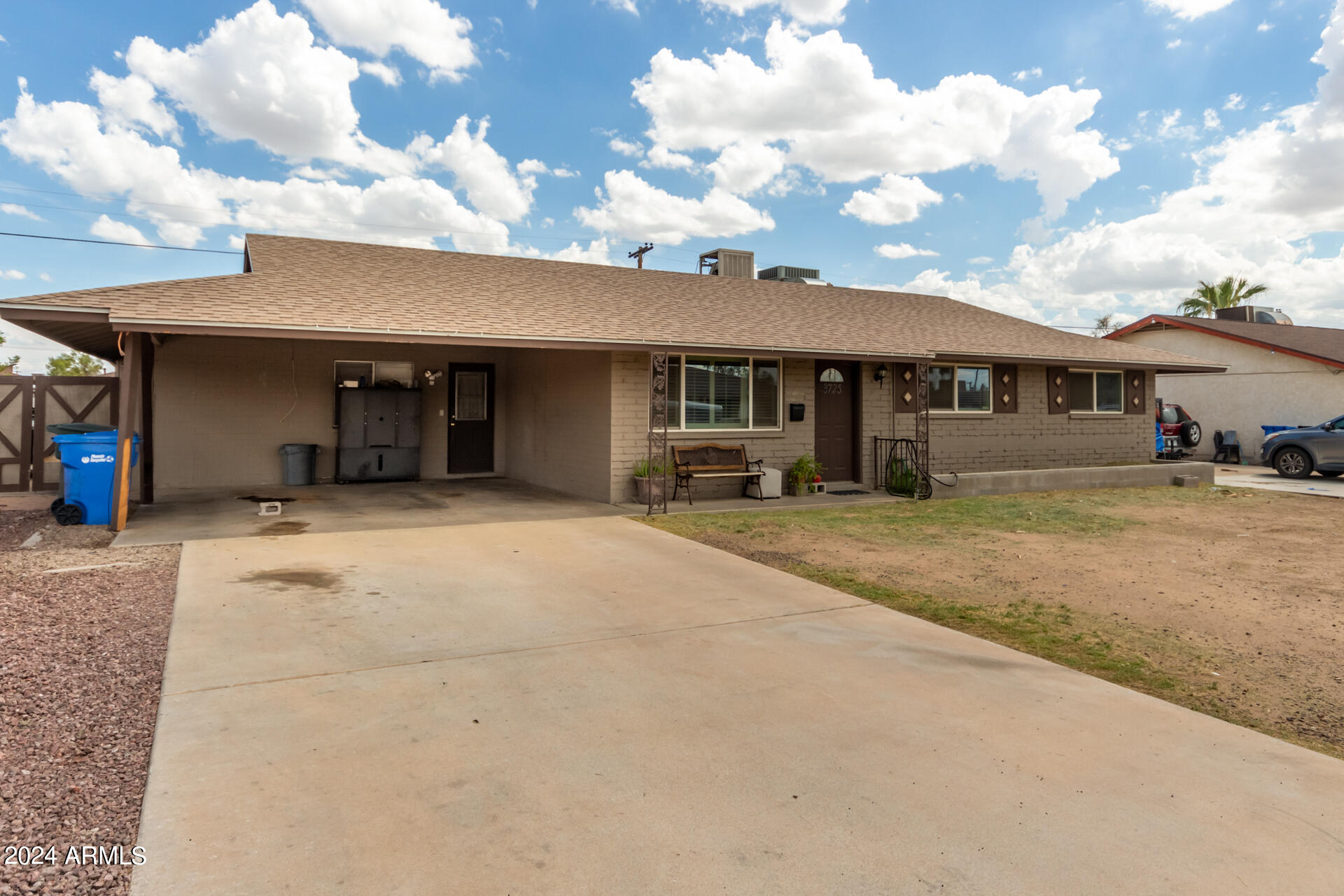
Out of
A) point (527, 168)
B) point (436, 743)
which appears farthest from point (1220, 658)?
point (527, 168)

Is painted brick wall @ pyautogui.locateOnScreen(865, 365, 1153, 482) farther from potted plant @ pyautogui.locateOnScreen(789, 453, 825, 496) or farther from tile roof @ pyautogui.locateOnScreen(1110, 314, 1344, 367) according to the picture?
tile roof @ pyautogui.locateOnScreen(1110, 314, 1344, 367)

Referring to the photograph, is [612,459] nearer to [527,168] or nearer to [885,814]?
[885,814]

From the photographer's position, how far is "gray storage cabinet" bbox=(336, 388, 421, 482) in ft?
43.5

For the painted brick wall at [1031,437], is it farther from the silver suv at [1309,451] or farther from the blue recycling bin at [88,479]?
the blue recycling bin at [88,479]

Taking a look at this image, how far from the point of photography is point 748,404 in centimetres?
1258

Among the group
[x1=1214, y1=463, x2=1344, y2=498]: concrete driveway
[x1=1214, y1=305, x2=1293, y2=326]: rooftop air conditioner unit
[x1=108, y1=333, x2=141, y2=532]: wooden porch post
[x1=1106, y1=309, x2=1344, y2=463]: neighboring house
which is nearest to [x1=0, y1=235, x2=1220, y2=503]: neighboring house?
[x1=108, y1=333, x2=141, y2=532]: wooden porch post

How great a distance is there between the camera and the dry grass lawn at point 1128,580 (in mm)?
4305

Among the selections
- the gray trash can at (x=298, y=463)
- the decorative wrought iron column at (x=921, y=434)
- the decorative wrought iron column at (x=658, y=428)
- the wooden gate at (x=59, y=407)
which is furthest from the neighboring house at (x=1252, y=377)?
the wooden gate at (x=59, y=407)

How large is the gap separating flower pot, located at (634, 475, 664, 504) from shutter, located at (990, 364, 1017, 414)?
8.06 meters

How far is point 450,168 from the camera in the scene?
2706 cm

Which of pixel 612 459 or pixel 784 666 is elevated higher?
pixel 612 459

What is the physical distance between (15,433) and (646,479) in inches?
405

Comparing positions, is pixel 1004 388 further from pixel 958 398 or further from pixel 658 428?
pixel 658 428

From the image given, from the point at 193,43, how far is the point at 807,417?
Answer: 1683 centimetres
